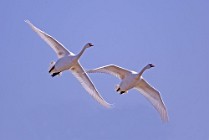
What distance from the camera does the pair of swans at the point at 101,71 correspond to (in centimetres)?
18862

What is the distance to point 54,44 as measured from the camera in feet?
622

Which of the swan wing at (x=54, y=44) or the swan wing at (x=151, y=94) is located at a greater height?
the swan wing at (x=54, y=44)

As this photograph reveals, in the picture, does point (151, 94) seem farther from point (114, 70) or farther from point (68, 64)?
point (68, 64)

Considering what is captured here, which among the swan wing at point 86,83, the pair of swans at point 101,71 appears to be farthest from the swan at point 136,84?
the swan wing at point 86,83

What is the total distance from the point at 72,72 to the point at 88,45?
190cm

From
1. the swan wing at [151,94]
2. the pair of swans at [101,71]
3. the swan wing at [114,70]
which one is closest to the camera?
the swan wing at [114,70]

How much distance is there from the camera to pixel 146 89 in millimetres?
190000

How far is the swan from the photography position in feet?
619

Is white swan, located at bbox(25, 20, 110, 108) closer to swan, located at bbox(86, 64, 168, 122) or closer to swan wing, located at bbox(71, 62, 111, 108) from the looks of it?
swan wing, located at bbox(71, 62, 111, 108)

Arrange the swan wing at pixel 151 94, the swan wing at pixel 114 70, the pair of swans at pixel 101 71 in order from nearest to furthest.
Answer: the swan wing at pixel 114 70 < the pair of swans at pixel 101 71 < the swan wing at pixel 151 94

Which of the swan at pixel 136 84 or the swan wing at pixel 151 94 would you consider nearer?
the swan at pixel 136 84

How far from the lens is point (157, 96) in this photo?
190 m

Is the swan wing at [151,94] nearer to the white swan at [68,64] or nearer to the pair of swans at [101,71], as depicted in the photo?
the pair of swans at [101,71]

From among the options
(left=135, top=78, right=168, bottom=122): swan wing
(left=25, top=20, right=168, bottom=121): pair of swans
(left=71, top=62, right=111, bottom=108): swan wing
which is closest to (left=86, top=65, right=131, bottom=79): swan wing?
(left=25, top=20, right=168, bottom=121): pair of swans
